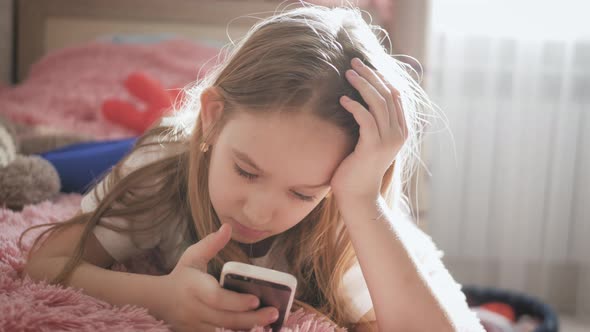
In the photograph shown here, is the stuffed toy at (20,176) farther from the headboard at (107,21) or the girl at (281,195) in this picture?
the headboard at (107,21)

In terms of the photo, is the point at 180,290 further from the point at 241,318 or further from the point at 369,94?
the point at 369,94

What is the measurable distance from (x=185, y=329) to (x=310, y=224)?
29 centimetres

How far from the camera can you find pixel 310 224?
36.3 inches

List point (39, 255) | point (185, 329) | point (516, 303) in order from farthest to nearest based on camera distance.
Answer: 1. point (516, 303)
2. point (39, 255)
3. point (185, 329)

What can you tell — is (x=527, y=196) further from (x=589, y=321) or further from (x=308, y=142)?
(x=308, y=142)

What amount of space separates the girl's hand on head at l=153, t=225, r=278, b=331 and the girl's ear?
0.18 metres

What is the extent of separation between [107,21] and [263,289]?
6.63 feet

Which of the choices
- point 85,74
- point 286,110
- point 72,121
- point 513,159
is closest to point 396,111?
point 286,110

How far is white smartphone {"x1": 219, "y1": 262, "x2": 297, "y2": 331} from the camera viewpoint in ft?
2.17

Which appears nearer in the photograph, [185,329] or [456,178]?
[185,329]

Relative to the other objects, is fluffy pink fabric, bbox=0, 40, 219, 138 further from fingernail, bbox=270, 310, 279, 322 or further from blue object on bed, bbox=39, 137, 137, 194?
fingernail, bbox=270, 310, 279, 322

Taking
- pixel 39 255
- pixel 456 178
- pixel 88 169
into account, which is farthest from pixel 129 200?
pixel 456 178

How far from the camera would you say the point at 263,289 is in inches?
26.4

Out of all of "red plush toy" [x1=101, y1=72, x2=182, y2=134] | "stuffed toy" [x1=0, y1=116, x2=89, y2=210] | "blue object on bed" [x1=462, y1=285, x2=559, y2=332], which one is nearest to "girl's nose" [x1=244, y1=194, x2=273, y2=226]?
"stuffed toy" [x1=0, y1=116, x2=89, y2=210]
